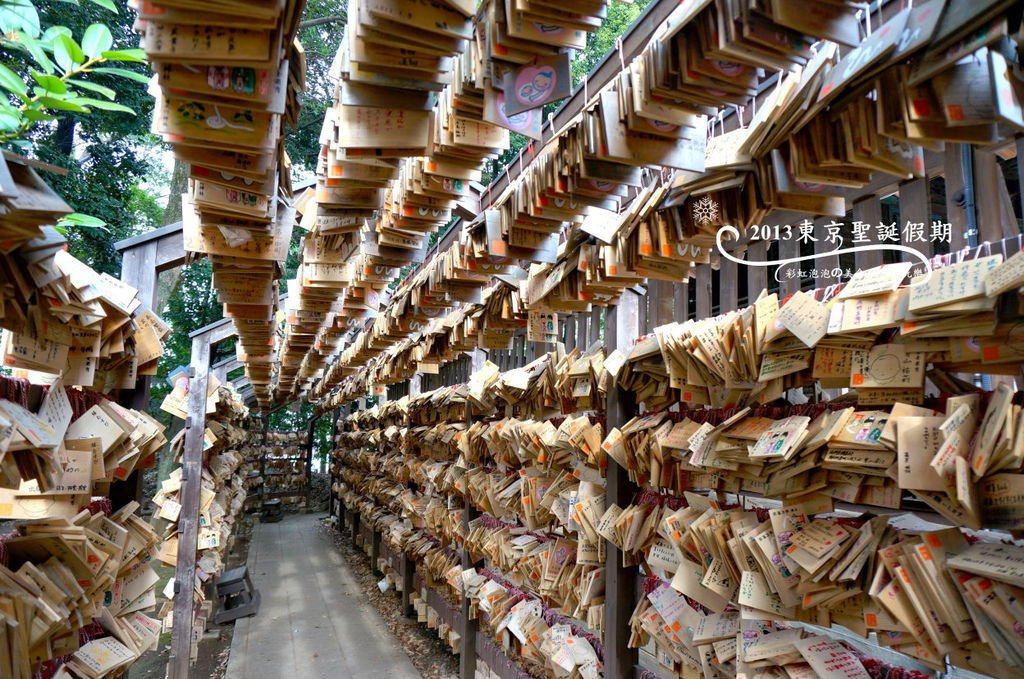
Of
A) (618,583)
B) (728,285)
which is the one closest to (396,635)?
(618,583)

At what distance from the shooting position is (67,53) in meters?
1.31

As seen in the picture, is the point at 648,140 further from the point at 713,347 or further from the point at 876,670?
the point at 876,670

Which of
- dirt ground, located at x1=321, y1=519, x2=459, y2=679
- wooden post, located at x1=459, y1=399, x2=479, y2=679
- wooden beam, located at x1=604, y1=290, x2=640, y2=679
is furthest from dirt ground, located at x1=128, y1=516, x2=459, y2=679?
wooden beam, located at x1=604, y1=290, x2=640, y2=679

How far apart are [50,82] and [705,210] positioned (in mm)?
1437

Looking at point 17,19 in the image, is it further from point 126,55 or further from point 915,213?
point 915,213

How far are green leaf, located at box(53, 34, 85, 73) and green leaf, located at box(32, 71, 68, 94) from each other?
11cm

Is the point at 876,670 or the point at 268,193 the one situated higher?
the point at 268,193

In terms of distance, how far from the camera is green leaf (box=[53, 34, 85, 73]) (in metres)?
1.31

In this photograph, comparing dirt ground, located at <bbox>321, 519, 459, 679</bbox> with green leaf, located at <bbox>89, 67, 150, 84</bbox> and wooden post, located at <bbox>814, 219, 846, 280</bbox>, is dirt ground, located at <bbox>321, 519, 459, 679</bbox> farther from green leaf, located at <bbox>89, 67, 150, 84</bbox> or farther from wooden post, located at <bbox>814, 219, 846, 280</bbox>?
green leaf, located at <bbox>89, 67, 150, 84</bbox>

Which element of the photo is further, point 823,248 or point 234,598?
point 234,598

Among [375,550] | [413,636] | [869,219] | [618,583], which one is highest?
[869,219]

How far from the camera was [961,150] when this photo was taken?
148cm

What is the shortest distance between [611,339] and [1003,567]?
1.67 meters

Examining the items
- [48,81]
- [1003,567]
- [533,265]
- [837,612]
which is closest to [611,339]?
[533,265]
